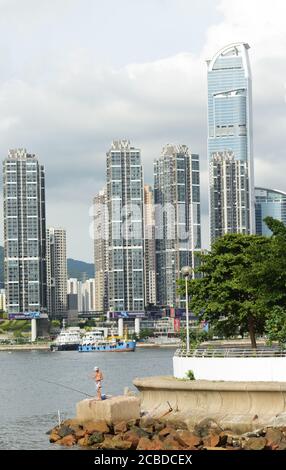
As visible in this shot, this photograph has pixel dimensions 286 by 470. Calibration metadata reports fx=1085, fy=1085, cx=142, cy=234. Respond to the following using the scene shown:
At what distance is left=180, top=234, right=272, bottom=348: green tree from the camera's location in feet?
181

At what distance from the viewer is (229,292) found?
2219 inches

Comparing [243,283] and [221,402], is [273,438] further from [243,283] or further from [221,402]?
[243,283]

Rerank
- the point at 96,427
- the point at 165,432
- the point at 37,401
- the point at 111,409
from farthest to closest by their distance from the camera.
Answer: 1. the point at 37,401
2. the point at 111,409
3. the point at 96,427
4. the point at 165,432

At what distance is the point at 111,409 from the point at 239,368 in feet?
19.4

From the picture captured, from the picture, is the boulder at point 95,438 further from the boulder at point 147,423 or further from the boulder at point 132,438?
the boulder at point 147,423

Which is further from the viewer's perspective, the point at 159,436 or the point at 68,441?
the point at 68,441

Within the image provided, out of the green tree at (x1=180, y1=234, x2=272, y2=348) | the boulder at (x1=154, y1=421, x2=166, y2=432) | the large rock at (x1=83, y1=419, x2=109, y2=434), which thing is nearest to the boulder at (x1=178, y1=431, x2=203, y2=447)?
the boulder at (x1=154, y1=421, x2=166, y2=432)

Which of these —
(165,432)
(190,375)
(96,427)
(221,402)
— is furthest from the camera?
(190,375)

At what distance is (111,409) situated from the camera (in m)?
45.5

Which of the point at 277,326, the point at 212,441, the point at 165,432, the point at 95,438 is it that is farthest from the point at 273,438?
the point at 277,326

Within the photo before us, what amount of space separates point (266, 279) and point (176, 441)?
13434 mm
